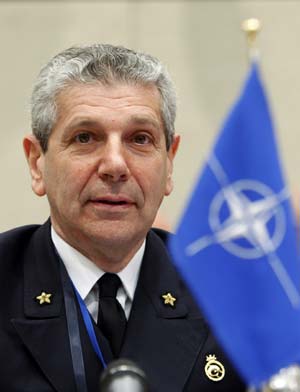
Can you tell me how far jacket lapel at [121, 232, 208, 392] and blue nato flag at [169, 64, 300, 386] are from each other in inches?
26.6

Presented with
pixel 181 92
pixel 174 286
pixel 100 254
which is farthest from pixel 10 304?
pixel 181 92

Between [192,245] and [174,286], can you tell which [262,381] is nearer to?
[192,245]

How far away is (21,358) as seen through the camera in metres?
2.49

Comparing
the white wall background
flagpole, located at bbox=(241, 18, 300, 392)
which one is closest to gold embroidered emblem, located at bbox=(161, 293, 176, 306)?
flagpole, located at bbox=(241, 18, 300, 392)

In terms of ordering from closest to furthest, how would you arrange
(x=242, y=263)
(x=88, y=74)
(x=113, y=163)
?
1. (x=242, y=263)
2. (x=113, y=163)
3. (x=88, y=74)

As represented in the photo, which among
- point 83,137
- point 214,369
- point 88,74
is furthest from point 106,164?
point 214,369

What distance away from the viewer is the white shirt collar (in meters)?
2.60

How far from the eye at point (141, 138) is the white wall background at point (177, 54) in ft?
7.33

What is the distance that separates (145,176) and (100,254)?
244 millimetres

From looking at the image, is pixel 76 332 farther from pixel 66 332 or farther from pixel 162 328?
pixel 162 328

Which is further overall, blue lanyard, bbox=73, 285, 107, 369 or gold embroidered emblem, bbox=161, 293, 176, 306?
gold embroidered emblem, bbox=161, 293, 176, 306

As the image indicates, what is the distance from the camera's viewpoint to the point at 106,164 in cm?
247

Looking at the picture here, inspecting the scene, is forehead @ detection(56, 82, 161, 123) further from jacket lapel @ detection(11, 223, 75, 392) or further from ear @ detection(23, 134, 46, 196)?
jacket lapel @ detection(11, 223, 75, 392)

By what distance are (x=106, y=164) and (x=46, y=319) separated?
0.42 m
